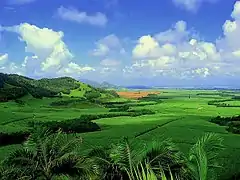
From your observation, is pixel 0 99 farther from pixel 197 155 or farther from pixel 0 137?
pixel 197 155

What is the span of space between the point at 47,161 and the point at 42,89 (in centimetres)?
14094

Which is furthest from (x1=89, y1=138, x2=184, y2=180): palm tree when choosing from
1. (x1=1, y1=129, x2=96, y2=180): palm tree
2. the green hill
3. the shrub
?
the green hill

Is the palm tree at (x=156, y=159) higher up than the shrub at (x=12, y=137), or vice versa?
the palm tree at (x=156, y=159)

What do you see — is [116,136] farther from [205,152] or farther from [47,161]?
[205,152]

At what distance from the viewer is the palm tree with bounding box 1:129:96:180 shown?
14055 mm

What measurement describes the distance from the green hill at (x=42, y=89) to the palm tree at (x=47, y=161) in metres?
90.6

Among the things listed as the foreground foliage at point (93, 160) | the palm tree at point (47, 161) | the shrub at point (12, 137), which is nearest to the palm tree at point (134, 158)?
the foreground foliage at point (93, 160)

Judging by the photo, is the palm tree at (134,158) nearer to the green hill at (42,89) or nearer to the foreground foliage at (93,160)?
the foreground foliage at (93,160)

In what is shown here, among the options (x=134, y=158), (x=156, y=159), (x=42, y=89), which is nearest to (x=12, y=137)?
(x=156, y=159)

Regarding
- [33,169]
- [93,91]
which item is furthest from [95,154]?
[93,91]

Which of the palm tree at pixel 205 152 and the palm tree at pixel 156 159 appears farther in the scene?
the palm tree at pixel 156 159

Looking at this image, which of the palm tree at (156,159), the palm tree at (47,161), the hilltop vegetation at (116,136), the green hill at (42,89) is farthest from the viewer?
the green hill at (42,89)

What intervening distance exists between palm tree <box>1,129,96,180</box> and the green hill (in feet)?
297

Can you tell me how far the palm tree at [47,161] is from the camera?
553 inches
